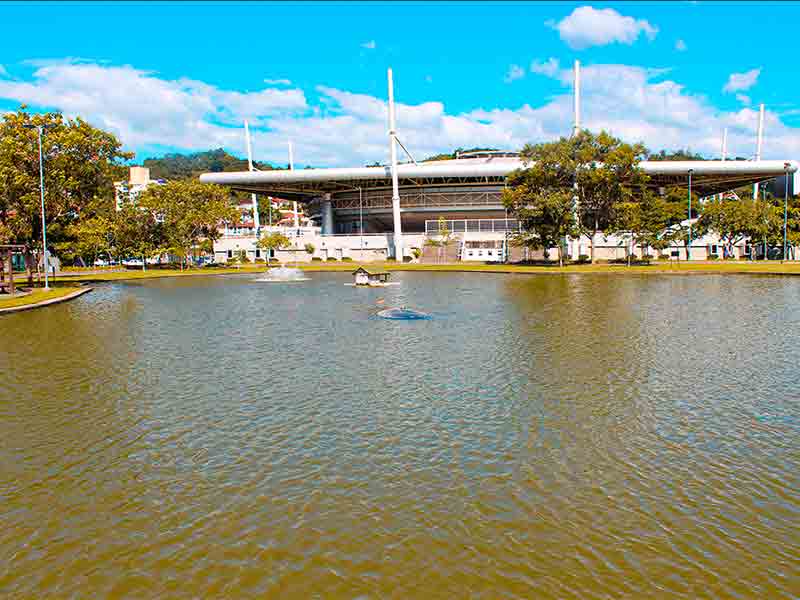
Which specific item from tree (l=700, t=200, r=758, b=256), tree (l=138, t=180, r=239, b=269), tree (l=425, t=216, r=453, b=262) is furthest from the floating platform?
tree (l=700, t=200, r=758, b=256)

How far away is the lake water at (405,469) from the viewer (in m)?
5.68

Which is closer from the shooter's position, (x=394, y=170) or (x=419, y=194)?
(x=394, y=170)

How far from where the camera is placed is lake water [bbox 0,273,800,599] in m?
5.68

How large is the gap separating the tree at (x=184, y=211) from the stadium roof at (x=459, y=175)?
1262 cm

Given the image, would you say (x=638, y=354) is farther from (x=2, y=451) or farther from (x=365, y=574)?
(x=2, y=451)

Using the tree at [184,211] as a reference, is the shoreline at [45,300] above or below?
below

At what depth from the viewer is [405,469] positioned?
8.09 m

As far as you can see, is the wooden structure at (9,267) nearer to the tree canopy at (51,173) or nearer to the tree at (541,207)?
the tree canopy at (51,173)

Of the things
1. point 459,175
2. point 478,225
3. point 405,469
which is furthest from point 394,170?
point 405,469

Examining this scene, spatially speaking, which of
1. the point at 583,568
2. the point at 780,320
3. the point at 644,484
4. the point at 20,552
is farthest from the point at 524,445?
the point at 780,320

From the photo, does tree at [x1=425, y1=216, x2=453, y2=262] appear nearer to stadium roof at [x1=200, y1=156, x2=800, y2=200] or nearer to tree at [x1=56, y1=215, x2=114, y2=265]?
stadium roof at [x1=200, y1=156, x2=800, y2=200]

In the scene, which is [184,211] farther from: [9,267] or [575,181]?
[575,181]

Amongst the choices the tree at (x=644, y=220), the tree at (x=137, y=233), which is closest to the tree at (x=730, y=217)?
the tree at (x=644, y=220)

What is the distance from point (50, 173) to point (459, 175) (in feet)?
177
